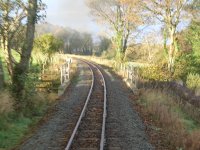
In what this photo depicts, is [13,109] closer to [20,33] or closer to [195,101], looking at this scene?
[20,33]

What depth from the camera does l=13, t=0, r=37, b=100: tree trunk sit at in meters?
18.2

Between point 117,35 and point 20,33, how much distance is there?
28539mm

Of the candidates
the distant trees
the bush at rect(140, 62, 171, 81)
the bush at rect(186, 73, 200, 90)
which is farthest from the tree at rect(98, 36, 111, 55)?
the bush at rect(140, 62, 171, 81)

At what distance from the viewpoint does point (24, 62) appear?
18562 millimetres

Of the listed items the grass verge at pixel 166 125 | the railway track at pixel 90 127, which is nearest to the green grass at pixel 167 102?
the grass verge at pixel 166 125

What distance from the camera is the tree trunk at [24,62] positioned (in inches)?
719

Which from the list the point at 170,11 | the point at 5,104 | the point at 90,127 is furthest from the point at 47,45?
the point at 90,127

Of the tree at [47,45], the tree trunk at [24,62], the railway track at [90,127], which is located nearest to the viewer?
the railway track at [90,127]

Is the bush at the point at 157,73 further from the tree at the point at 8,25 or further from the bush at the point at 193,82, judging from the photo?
the tree at the point at 8,25

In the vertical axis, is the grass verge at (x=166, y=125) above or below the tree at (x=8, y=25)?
below

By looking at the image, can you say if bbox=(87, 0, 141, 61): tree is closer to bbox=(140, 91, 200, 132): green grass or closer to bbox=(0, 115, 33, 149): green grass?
bbox=(140, 91, 200, 132): green grass

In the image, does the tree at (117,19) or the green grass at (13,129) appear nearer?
the green grass at (13,129)

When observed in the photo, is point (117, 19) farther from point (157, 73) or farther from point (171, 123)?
point (171, 123)

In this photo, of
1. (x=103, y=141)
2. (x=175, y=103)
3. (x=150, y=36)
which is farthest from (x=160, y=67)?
(x=150, y=36)
